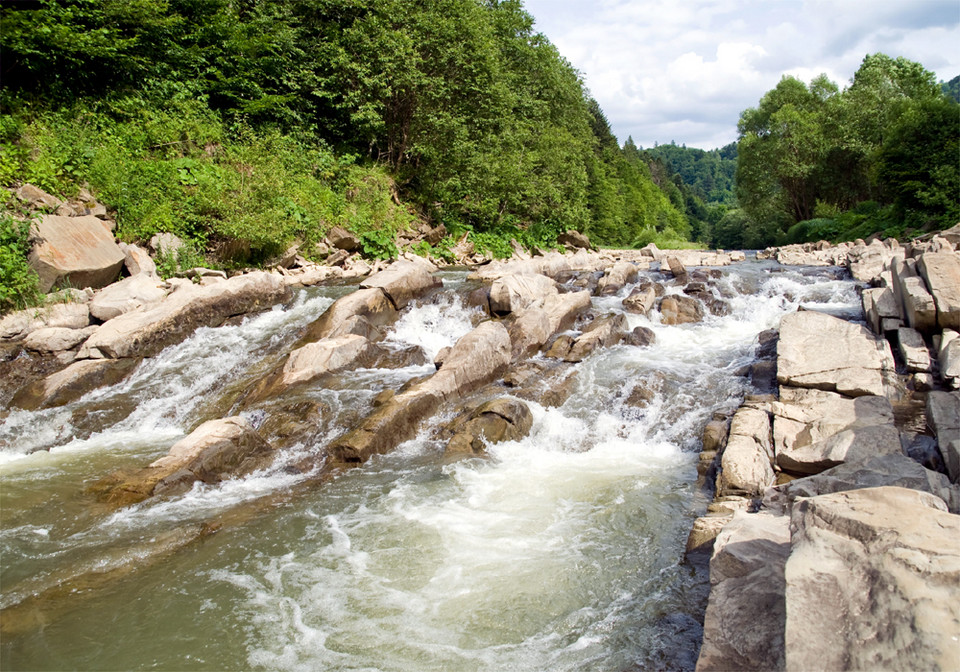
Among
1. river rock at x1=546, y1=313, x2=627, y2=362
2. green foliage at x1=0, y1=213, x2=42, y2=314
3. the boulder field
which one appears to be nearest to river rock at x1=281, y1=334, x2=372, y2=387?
river rock at x1=546, y1=313, x2=627, y2=362

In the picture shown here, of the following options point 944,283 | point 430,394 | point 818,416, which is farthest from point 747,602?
point 944,283

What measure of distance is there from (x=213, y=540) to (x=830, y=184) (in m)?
41.3

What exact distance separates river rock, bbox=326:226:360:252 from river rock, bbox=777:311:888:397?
47.0ft

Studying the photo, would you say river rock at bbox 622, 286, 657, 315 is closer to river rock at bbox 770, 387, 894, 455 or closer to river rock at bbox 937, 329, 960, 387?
river rock at bbox 770, 387, 894, 455

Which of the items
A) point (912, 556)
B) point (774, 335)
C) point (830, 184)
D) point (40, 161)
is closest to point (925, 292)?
point (774, 335)

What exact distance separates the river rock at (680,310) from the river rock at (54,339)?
12341mm

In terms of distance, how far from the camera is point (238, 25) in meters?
21.0

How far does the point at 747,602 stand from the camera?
3.52 metres

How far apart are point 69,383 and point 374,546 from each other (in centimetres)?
774

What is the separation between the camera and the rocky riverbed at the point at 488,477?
3617 millimetres

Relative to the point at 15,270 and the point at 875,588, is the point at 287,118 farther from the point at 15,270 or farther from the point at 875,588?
the point at 875,588

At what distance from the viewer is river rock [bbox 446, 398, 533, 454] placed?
828 centimetres

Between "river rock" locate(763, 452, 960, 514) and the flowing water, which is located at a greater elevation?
"river rock" locate(763, 452, 960, 514)

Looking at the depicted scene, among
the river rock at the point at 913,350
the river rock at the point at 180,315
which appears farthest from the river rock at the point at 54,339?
the river rock at the point at 913,350
